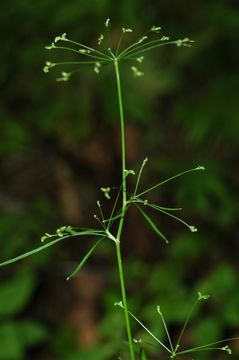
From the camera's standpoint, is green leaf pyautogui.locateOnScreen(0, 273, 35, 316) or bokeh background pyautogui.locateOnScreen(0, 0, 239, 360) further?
bokeh background pyautogui.locateOnScreen(0, 0, 239, 360)

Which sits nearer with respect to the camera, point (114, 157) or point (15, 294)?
point (15, 294)

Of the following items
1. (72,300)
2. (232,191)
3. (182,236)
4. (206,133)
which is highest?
(206,133)

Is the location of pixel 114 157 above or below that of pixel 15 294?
above

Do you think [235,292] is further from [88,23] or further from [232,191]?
[88,23]

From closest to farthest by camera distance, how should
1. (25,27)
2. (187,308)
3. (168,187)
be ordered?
(187,308) < (168,187) < (25,27)

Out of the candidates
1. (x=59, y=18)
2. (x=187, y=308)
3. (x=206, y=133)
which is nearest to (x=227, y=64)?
(x=206, y=133)
